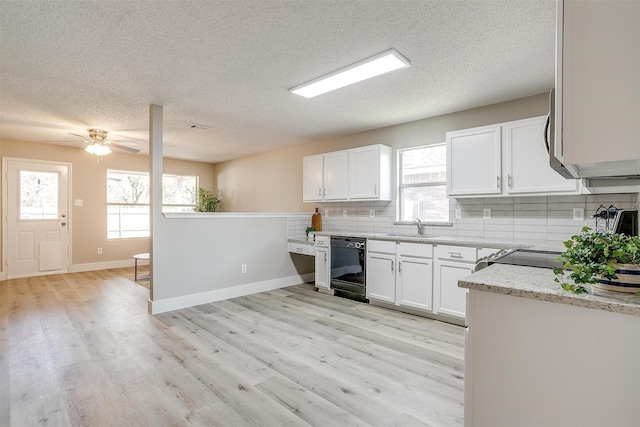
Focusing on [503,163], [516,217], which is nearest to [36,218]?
[503,163]

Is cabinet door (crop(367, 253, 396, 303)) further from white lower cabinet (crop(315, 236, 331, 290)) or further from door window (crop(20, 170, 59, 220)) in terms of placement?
door window (crop(20, 170, 59, 220))

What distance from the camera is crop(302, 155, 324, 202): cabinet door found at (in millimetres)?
4957

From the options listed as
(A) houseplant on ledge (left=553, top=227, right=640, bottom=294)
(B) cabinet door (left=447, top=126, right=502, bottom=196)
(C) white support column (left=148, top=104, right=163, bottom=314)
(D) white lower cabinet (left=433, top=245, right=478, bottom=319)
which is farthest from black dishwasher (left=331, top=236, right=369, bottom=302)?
(A) houseplant on ledge (left=553, top=227, right=640, bottom=294)

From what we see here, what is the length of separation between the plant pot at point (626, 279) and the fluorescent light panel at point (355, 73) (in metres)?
2.07

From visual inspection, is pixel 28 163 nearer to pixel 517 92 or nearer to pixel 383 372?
pixel 383 372

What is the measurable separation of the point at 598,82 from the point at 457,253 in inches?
94.7

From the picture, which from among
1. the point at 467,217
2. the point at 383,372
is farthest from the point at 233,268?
the point at 467,217

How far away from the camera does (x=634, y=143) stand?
967 mm

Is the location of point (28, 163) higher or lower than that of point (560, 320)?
higher

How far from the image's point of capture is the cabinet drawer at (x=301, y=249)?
4.72 m

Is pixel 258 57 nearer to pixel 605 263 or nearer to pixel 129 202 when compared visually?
pixel 605 263

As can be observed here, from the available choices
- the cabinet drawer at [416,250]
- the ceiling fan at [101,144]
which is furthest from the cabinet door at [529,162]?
the ceiling fan at [101,144]

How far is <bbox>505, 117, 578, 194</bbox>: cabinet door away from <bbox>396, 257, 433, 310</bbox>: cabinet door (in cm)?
116

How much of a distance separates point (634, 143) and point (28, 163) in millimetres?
7631
